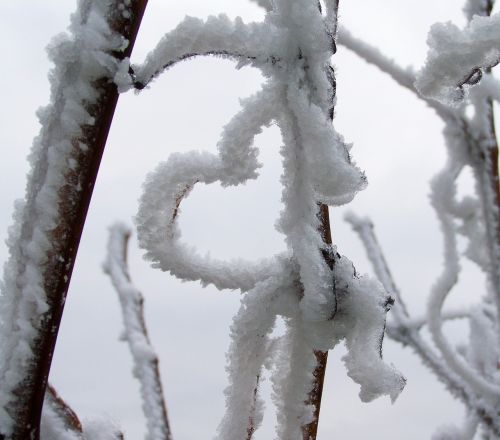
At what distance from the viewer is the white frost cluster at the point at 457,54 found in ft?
1.50

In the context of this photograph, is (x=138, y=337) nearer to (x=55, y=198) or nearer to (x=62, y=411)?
(x=62, y=411)

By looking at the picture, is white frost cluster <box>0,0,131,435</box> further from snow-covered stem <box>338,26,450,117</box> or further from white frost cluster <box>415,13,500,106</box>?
snow-covered stem <box>338,26,450,117</box>

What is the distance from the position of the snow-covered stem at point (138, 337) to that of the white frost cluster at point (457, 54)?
38.3 inches

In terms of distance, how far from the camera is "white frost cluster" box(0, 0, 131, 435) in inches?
16.1

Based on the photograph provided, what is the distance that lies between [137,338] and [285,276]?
1.19 metres

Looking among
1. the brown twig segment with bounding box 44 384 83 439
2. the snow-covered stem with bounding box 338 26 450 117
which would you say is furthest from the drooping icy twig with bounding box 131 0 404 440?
the snow-covered stem with bounding box 338 26 450 117

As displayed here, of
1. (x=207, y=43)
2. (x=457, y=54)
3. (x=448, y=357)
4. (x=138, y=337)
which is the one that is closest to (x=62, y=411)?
(x=207, y=43)

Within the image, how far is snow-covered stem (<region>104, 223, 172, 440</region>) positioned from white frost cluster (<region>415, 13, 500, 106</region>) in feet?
3.19

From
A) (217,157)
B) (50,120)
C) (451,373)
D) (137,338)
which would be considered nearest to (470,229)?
(451,373)

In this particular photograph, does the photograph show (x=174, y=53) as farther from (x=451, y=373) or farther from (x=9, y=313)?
(x=451, y=373)

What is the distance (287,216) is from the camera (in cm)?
46

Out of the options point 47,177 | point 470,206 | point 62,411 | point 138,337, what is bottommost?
point 62,411

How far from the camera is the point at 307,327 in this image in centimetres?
47

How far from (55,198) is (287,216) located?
0.56ft
